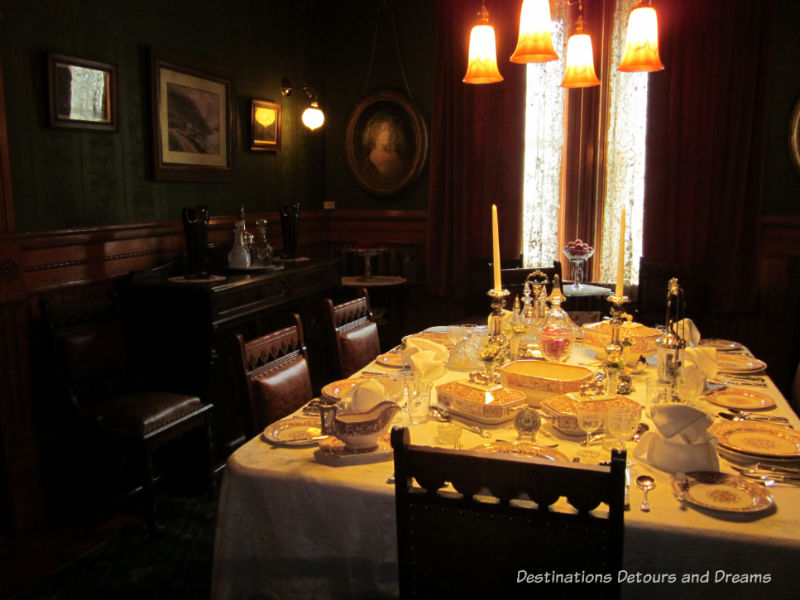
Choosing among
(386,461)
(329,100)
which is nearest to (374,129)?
(329,100)

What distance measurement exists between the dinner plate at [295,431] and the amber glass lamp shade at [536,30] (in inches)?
59.0

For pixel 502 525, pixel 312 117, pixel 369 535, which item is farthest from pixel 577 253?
pixel 502 525

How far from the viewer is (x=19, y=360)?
2861 millimetres

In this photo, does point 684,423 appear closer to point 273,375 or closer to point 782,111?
point 273,375

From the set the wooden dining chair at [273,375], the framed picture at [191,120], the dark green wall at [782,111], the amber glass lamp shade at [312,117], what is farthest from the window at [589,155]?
the wooden dining chair at [273,375]

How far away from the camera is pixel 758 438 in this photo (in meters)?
1.74

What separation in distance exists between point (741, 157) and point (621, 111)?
832 millimetres

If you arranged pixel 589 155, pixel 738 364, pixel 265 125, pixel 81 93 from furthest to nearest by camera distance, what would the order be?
pixel 589 155 < pixel 265 125 < pixel 81 93 < pixel 738 364

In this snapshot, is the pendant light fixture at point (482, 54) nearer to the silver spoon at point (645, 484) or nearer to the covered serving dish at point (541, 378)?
the covered serving dish at point (541, 378)

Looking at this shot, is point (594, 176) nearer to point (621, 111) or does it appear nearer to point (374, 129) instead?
point (621, 111)

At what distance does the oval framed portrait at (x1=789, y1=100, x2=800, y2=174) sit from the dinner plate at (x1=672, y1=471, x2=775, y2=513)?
3.59m

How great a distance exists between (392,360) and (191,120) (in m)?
2.15

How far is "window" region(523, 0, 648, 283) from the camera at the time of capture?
470 cm

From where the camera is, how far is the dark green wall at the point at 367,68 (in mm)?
5211
